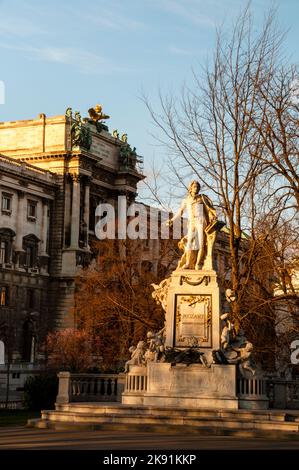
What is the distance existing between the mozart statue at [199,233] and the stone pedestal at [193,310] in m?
0.54

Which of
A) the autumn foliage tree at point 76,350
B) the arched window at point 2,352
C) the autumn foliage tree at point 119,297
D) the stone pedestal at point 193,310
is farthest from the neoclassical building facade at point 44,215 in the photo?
the stone pedestal at point 193,310

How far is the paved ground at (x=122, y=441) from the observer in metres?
15.3

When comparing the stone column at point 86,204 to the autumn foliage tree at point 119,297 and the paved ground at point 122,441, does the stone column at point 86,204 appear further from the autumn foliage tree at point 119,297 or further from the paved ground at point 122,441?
the paved ground at point 122,441

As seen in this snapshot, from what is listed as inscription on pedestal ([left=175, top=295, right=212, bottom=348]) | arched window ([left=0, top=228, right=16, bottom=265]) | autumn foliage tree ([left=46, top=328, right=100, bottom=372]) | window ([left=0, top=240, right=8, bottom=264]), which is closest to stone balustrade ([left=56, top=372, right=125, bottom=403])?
inscription on pedestal ([left=175, top=295, right=212, bottom=348])

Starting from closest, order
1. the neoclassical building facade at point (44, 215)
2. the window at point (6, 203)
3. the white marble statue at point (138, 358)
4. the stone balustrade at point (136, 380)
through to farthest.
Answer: the stone balustrade at point (136, 380) < the white marble statue at point (138, 358) < the neoclassical building facade at point (44, 215) < the window at point (6, 203)

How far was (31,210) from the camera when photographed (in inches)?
2958

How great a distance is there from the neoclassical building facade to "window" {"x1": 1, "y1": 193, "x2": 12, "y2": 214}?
89mm

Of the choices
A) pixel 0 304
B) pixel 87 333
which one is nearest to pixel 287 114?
pixel 87 333

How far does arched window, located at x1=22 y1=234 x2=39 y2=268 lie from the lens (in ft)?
240

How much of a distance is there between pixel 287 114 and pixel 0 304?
4715 centimetres

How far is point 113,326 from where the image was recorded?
50.7 meters

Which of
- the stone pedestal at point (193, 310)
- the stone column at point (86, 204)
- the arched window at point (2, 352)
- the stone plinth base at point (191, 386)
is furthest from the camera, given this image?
the stone column at point (86, 204)

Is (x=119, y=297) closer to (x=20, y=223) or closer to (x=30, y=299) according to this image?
(x=20, y=223)
